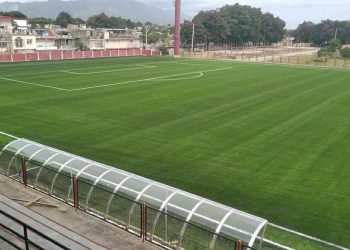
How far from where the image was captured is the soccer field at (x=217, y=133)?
55.5ft

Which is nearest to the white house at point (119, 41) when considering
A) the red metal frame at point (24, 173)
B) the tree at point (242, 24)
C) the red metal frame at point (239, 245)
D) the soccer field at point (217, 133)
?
the tree at point (242, 24)

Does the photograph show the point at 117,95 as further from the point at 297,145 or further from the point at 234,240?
the point at 234,240

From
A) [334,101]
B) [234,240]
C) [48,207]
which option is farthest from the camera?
[334,101]

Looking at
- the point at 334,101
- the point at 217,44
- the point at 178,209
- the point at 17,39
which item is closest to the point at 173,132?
the point at 178,209

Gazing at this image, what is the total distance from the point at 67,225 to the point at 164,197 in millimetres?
3146

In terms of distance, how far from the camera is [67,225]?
496 inches

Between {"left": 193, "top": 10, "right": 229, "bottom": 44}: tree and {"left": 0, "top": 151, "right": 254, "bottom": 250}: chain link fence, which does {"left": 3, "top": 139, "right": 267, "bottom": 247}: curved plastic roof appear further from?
{"left": 193, "top": 10, "right": 229, "bottom": 44}: tree

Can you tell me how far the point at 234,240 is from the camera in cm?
1032

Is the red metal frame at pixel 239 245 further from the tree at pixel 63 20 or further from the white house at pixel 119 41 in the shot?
the tree at pixel 63 20

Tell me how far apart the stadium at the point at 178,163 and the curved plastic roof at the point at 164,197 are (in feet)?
0.12

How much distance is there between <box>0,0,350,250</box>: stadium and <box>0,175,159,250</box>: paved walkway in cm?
7

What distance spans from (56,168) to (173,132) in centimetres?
1171

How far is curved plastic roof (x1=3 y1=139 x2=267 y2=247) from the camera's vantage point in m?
10.7

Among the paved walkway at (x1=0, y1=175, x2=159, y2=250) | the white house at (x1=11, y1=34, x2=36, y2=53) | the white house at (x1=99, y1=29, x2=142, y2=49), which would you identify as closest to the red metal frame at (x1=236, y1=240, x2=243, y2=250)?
the paved walkway at (x1=0, y1=175, x2=159, y2=250)
